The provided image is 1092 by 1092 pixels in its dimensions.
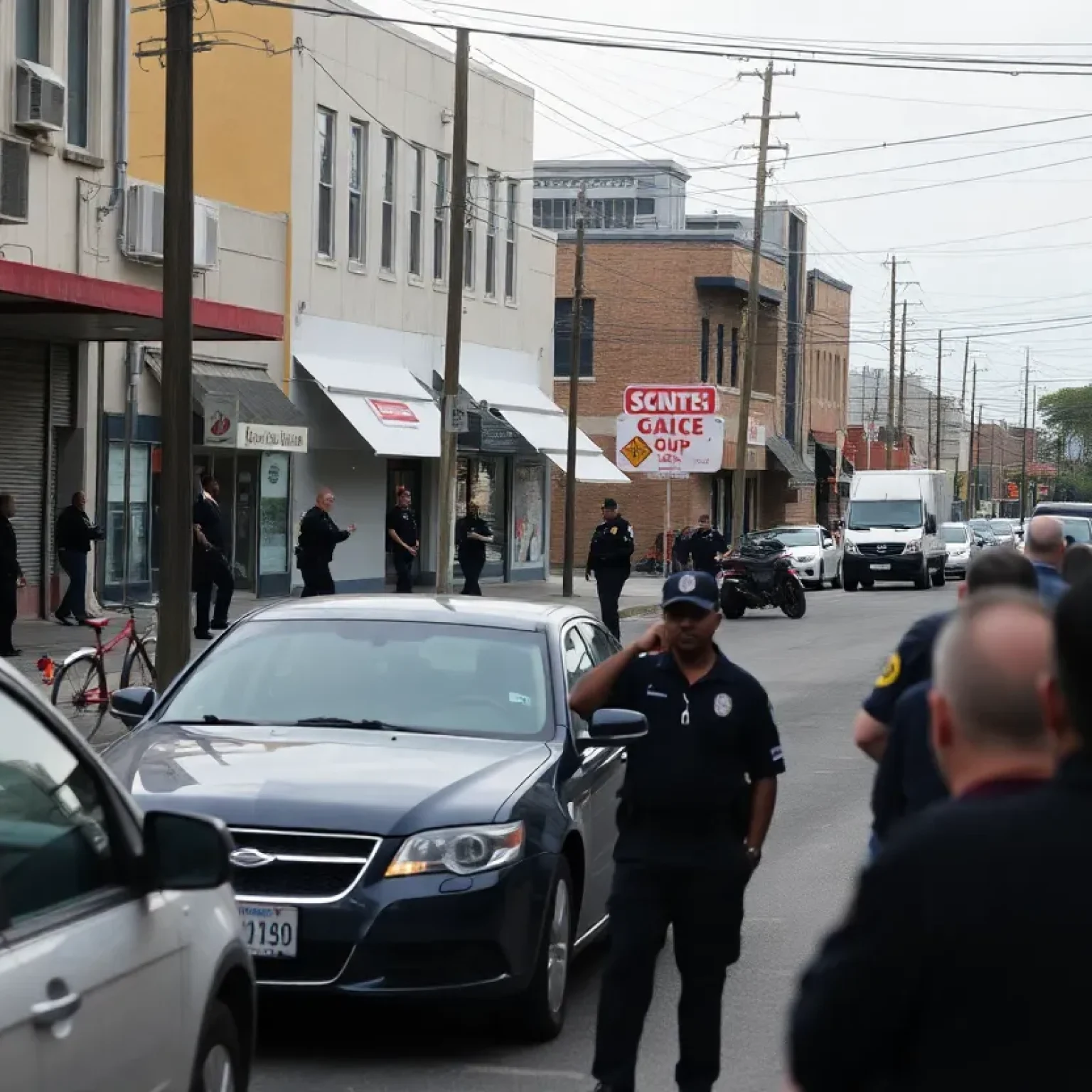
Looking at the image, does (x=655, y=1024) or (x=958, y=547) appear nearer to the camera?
(x=655, y=1024)

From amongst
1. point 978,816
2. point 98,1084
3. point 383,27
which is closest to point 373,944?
point 98,1084

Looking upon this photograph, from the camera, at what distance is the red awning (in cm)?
2173

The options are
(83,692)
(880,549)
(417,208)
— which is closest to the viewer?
(83,692)

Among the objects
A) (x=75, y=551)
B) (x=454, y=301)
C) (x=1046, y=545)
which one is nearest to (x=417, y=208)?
(x=454, y=301)

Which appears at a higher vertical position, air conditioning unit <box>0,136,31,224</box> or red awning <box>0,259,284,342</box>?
air conditioning unit <box>0,136,31,224</box>

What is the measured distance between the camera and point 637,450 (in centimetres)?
3603

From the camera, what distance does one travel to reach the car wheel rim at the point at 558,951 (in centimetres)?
722

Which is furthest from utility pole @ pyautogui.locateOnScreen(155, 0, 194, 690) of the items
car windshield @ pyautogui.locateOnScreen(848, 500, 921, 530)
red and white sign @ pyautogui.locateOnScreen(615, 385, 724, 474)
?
car windshield @ pyautogui.locateOnScreen(848, 500, 921, 530)

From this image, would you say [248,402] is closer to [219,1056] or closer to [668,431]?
[668,431]

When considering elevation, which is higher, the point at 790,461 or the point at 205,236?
the point at 205,236

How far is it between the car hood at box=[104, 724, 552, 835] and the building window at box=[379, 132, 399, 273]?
29662 millimetres

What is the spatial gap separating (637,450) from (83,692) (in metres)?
21.1

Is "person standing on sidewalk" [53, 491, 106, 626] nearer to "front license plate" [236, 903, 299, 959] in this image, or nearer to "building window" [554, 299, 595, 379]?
"front license plate" [236, 903, 299, 959]

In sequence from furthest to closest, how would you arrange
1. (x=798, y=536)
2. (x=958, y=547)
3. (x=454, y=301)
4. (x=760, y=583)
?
1. (x=958, y=547)
2. (x=798, y=536)
3. (x=760, y=583)
4. (x=454, y=301)
